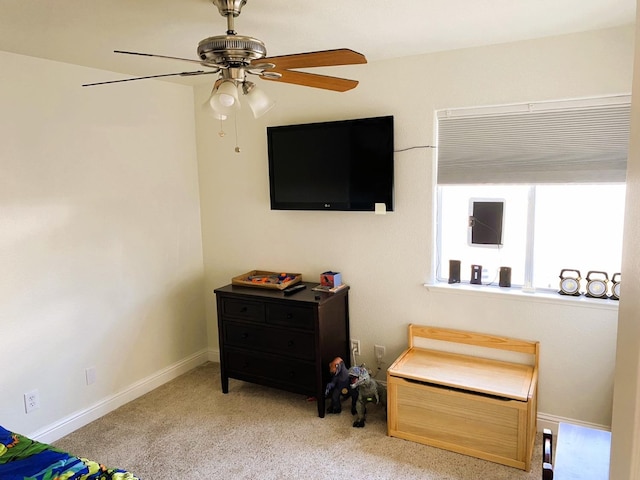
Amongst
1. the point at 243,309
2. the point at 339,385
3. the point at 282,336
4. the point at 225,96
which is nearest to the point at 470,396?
the point at 339,385

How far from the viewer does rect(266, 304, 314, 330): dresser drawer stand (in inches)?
121

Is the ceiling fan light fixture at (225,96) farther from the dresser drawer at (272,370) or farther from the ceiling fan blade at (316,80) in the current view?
the dresser drawer at (272,370)

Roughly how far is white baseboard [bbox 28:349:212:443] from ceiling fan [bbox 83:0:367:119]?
2.30 metres

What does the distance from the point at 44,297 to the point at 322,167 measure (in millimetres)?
1967

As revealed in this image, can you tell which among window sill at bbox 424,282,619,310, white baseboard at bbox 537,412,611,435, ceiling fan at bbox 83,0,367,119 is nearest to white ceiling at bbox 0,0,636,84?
ceiling fan at bbox 83,0,367,119

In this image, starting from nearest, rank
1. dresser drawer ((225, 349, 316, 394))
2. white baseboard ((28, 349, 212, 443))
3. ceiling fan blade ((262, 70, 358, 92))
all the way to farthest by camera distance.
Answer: ceiling fan blade ((262, 70, 358, 92)) < white baseboard ((28, 349, 212, 443)) < dresser drawer ((225, 349, 316, 394))

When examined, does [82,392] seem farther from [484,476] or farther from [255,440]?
[484,476]

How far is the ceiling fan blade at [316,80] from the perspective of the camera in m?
1.90

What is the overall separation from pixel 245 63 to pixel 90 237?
1930mm

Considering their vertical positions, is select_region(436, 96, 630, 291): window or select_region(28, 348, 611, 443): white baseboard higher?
select_region(436, 96, 630, 291): window

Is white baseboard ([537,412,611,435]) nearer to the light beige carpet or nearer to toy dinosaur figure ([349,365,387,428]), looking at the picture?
the light beige carpet

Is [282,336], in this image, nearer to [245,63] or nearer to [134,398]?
[134,398]

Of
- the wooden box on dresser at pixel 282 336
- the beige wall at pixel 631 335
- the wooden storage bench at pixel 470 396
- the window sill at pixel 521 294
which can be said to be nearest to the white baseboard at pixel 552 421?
the wooden storage bench at pixel 470 396

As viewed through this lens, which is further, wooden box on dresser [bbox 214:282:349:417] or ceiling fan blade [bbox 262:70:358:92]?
wooden box on dresser [bbox 214:282:349:417]
